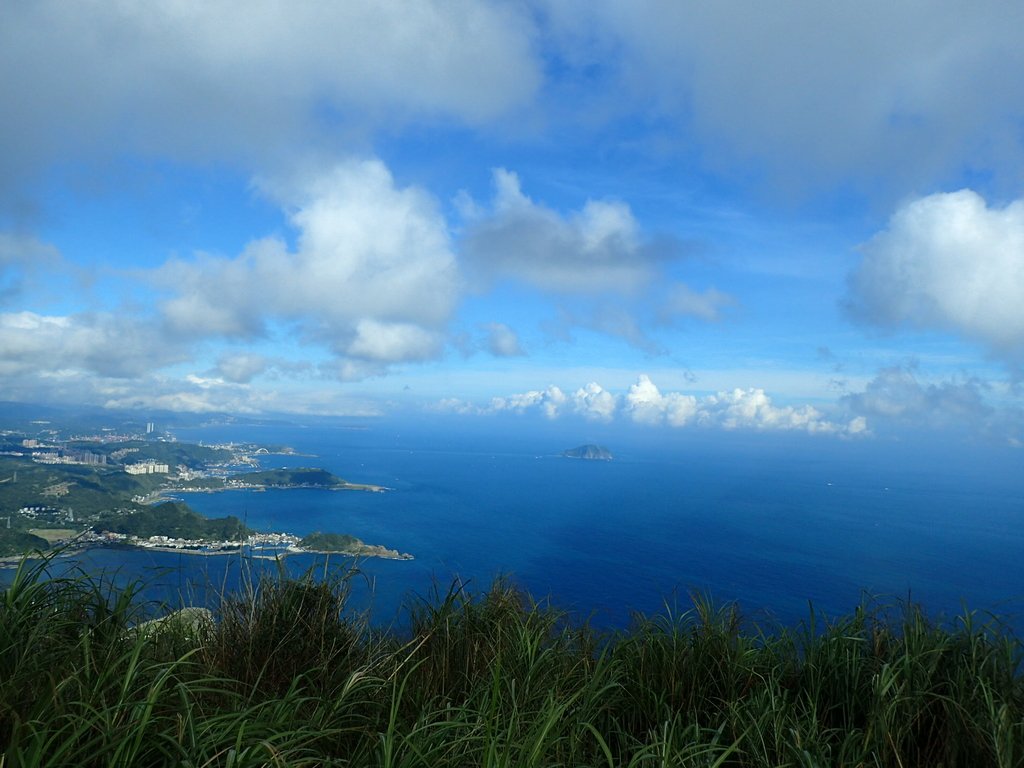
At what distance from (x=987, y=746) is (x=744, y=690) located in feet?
3.67

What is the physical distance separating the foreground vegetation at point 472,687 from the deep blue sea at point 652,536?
1.30ft

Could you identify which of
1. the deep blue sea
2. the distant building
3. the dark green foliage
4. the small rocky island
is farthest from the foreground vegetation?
the small rocky island

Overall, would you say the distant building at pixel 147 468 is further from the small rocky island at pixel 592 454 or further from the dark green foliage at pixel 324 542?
the small rocky island at pixel 592 454

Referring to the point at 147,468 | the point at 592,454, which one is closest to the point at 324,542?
the point at 147,468

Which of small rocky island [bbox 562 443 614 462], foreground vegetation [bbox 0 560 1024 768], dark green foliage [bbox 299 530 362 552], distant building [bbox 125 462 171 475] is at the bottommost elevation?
small rocky island [bbox 562 443 614 462]

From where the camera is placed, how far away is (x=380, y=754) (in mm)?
2092

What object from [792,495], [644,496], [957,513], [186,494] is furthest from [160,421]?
[957,513]

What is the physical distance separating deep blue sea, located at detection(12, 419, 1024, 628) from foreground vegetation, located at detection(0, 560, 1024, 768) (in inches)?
15.6

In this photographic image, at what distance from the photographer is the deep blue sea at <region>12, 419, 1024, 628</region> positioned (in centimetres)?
1170

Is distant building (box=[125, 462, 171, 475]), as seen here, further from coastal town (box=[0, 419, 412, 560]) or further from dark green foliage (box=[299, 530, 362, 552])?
dark green foliage (box=[299, 530, 362, 552])

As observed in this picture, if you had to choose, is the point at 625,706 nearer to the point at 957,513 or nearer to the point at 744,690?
the point at 744,690

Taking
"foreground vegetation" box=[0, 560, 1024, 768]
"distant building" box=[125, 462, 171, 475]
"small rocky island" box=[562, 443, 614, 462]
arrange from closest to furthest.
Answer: "foreground vegetation" box=[0, 560, 1024, 768] < "distant building" box=[125, 462, 171, 475] < "small rocky island" box=[562, 443, 614, 462]

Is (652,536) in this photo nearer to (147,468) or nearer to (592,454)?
(147,468)

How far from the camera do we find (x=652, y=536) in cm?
3148
